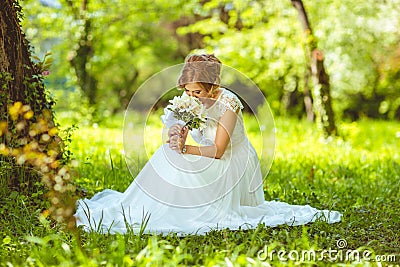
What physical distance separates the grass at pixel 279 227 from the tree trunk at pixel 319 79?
0.76 ft

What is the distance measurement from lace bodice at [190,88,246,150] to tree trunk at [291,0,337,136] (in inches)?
139

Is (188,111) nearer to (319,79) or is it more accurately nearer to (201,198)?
(201,198)

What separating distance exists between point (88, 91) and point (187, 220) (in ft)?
20.2

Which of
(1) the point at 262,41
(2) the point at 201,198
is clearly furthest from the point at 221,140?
(1) the point at 262,41

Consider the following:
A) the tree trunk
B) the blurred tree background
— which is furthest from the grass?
the blurred tree background

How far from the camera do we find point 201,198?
11.6 feet

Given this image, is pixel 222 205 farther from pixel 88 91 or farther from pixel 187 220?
pixel 88 91

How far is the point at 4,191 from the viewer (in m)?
3.63

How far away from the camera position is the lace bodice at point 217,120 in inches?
143

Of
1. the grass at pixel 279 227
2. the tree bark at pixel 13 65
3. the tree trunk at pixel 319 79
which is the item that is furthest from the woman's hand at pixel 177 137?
the tree trunk at pixel 319 79

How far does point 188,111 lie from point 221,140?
10.9 inches

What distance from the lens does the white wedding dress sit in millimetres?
3457

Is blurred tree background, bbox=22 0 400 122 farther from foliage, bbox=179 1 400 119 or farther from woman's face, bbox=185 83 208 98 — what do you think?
woman's face, bbox=185 83 208 98

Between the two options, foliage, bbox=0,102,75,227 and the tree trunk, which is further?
the tree trunk
